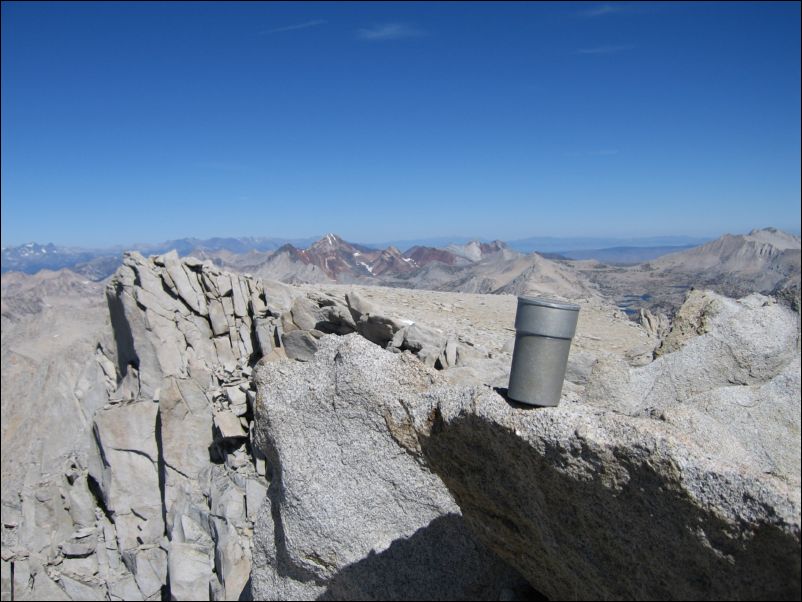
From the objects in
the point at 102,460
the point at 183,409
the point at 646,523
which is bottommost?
the point at 102,460

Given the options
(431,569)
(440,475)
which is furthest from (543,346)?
(431,569)

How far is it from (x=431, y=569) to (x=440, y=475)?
1792mm

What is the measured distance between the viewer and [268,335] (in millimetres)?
16484

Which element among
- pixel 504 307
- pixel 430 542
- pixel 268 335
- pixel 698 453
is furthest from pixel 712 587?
pixel 504 307

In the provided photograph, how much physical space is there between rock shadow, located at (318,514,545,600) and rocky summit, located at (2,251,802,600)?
0.03 meters

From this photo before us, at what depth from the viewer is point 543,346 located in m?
3.94

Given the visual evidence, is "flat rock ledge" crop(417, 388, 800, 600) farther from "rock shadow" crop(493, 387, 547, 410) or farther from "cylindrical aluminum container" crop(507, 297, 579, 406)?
"cylindrical aluminum container" crop(507, 297, 579, 406)

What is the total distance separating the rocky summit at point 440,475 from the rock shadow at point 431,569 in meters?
0.03

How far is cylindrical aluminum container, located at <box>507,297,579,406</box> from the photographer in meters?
3.88

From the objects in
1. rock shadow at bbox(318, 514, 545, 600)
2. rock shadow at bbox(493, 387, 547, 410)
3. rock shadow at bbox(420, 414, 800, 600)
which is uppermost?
rock shadow at bbox(493, 387, 547, 410)

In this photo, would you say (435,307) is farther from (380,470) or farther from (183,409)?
(380,470)

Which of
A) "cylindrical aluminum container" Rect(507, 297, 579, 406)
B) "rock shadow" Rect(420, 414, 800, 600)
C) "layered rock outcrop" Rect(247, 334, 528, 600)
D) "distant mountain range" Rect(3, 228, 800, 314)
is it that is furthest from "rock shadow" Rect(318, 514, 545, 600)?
"distant mountain range" Rect(3, 228, 800, 314)

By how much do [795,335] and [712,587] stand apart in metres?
4.26

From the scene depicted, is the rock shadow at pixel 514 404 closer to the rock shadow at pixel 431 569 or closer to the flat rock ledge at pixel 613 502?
the flat rock ledge at pixel 613 502
